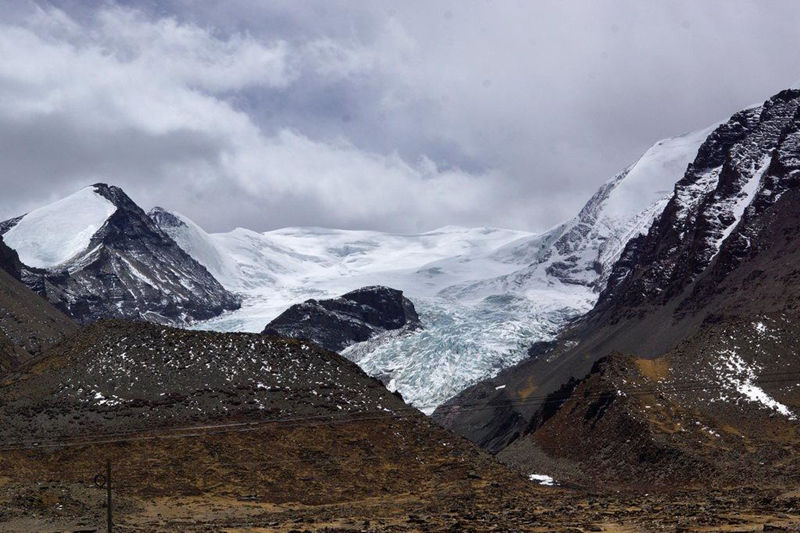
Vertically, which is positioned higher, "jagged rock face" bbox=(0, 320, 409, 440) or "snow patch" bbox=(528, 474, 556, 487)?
"jagged rock face" bbox=(0, 320, 409, 440)

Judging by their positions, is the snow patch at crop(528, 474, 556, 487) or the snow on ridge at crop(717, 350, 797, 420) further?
the snow on ridge at crop(717, 350, 797, 420)

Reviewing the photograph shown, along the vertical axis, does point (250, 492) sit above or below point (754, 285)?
below

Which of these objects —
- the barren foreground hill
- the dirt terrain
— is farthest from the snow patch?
the barren foreground hill

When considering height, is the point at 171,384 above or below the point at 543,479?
above

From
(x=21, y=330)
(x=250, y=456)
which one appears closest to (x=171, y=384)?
(x=250, y=456)

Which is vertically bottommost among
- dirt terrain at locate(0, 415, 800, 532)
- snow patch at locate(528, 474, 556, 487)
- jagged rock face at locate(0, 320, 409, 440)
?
snow patch at locate(528, 474, 556, 487)

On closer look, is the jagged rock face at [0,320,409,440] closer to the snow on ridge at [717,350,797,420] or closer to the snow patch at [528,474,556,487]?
the snow patch at [528,474,556,487]

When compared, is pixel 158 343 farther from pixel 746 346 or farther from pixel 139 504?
pixel 746 346

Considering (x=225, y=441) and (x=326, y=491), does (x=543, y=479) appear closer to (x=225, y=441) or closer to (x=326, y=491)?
(x=326, y=491)

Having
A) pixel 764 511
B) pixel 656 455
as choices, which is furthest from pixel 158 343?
pixel 764 511

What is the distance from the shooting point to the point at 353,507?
75250 millimetres

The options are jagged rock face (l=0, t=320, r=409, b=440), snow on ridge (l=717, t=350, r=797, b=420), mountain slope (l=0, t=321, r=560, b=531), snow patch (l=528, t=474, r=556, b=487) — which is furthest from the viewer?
snow on ridge (l=717, t=350, r=797, b=420)

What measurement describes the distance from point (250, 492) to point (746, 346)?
222ft

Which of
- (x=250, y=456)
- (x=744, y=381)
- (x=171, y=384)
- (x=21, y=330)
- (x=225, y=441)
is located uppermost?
(x=21, y=330)
